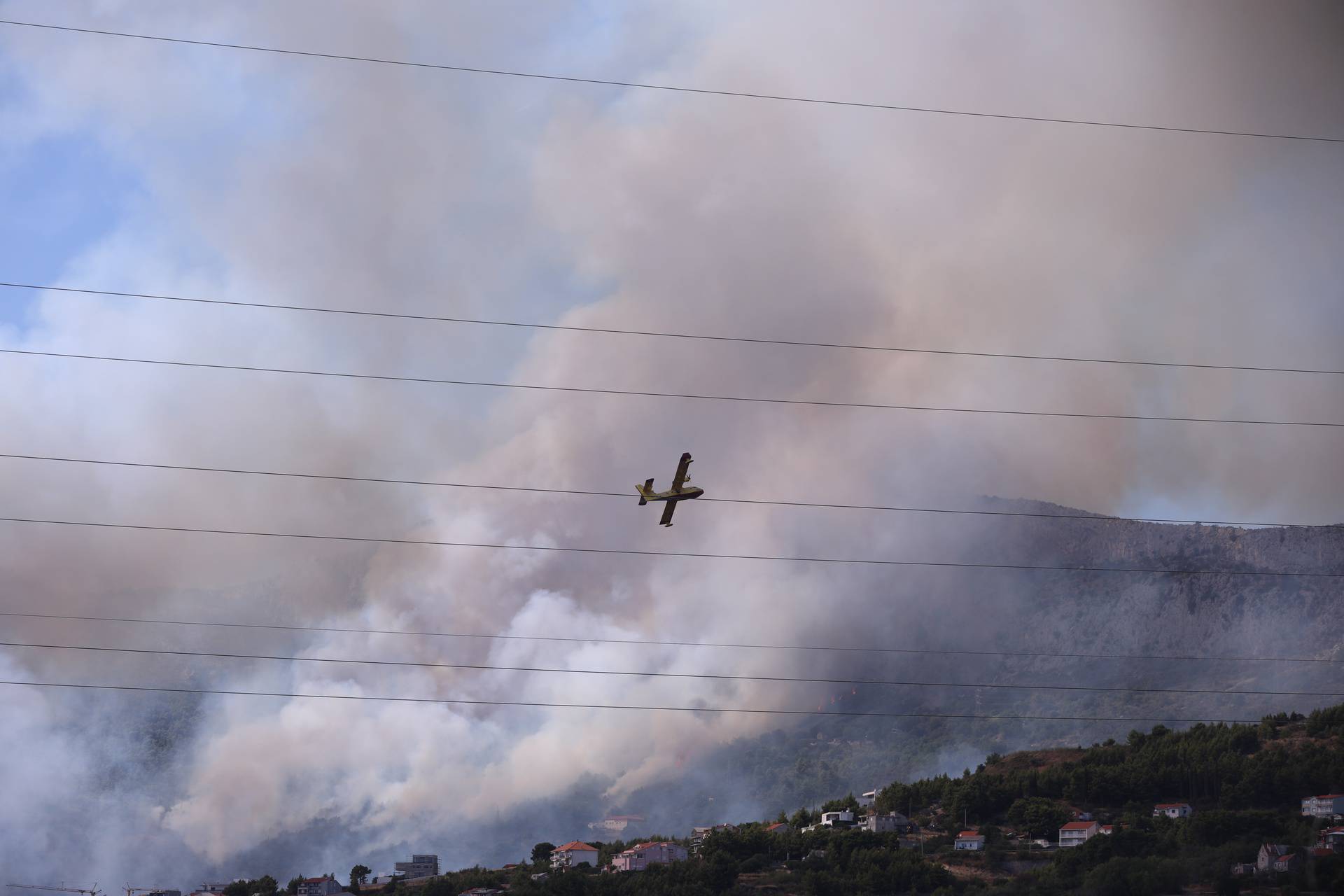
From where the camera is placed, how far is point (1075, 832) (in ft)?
621

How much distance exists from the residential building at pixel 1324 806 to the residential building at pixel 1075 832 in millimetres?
28651

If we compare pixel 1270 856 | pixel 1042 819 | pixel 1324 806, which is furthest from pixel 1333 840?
pixel 1042 819

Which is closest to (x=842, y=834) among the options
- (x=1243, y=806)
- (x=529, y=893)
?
(x=529, y=893)

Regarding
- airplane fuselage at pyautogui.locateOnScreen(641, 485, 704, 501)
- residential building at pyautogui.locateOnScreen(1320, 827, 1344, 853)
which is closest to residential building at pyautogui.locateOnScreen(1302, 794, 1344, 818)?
residential building at pyautogui.locateOnScreen(1320, 827, 1344, 853)

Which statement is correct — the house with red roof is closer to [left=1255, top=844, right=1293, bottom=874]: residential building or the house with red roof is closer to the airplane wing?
[left=1255, top=844, right=1293, bottom=874]: residential building

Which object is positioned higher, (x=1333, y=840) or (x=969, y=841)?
(x=969, y=841)

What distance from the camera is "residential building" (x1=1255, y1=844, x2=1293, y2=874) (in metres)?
150

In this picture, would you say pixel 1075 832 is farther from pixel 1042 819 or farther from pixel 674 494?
pixel 674 494

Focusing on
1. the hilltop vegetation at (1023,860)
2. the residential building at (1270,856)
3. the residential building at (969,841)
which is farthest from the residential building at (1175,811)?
the residential building at (1270,856)

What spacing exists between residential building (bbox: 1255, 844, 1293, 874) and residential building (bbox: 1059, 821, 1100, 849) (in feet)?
105

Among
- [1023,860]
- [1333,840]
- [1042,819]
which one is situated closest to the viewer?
[1333,840]

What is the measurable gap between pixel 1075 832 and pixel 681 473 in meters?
131

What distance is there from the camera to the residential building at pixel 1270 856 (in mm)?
149750

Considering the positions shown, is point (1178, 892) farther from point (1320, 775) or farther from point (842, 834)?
point (1320, 775)
